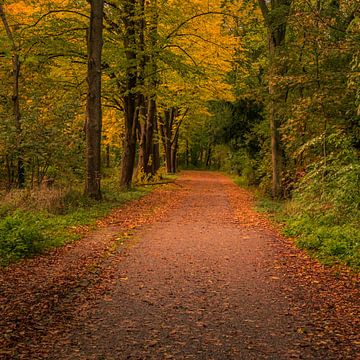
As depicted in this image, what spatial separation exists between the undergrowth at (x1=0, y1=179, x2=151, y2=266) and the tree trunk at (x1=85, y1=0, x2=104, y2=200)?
2.29 ft

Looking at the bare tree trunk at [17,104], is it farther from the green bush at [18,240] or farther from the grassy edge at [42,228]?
the green bush at [18,240]

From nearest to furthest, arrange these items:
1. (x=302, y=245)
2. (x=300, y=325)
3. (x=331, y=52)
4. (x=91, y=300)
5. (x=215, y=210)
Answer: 1. (x=300, y=325)
2. (x=91, y=300)
3. (x=302, y=245)
4. (x=331, y=52)
5. (x=215, y=210)

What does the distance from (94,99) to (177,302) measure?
35.7 ft

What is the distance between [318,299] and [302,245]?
3454 mm

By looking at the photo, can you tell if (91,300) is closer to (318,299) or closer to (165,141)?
(318,299)

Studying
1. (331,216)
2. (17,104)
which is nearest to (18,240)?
(331,216)

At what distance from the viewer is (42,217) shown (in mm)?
11664

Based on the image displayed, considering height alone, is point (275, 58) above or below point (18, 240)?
above

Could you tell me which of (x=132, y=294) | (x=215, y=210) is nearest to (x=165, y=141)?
(x=215, y=210)

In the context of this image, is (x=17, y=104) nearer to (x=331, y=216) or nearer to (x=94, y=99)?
(x=94, y=99)

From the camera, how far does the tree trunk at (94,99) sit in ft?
50.9

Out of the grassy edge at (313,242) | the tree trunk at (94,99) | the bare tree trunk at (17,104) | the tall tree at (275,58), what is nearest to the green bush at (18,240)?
the grassy edge at (313,242)

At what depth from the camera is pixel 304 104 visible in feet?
41.4

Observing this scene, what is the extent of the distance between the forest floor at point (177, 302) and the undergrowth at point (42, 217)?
393 mm
